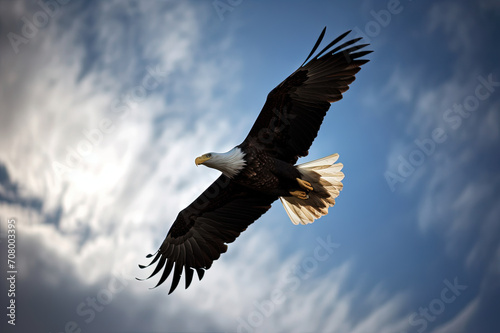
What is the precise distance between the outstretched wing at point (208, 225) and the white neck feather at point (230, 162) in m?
0.70

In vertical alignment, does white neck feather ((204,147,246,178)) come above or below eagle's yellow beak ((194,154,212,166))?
below

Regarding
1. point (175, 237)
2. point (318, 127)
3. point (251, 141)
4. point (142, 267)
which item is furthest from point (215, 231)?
point (318, 127)

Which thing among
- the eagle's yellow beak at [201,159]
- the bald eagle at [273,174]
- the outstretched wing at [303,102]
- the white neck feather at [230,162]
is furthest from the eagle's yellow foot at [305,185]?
the eagle's yellow beak at [201,159]

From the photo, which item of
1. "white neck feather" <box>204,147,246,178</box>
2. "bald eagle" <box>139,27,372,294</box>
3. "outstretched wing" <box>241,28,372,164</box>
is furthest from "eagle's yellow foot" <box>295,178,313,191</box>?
"white neck feather" <box>204,147,246,178</box>

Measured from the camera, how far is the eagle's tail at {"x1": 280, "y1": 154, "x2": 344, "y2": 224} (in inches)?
297

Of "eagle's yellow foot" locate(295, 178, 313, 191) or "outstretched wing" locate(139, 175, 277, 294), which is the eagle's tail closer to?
"eagle's yellow foot" locate(295, 178, 313, 191)

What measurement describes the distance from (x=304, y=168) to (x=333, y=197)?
36.5 inches

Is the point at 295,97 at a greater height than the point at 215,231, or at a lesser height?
greater

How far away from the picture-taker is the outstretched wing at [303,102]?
22.5 ft

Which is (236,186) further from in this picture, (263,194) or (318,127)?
(318,127)

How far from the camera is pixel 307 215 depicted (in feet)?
26.9

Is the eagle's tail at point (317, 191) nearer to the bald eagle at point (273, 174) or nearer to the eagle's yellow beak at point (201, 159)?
the bald eagle at point (273, 174)

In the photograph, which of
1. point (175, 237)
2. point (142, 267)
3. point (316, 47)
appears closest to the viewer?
point (316, 47)

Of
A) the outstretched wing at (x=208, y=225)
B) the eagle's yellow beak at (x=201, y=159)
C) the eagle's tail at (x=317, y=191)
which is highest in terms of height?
the eagle's yellow beak at (x=201, y=159)
